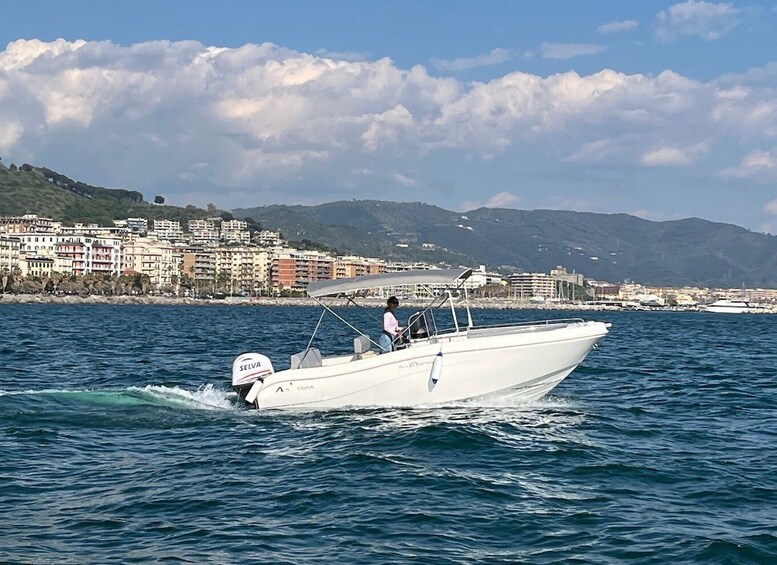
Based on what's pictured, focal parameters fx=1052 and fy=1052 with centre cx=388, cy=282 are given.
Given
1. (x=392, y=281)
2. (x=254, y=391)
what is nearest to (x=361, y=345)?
(x=392, y=281)

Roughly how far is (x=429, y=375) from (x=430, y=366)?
16 cm

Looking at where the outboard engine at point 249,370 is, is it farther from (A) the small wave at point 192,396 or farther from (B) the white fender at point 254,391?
(A) the small wave at point 192,396

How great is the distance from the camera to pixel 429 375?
17.9 metres

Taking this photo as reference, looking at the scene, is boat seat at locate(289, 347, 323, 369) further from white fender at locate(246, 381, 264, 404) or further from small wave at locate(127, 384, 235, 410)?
small wave at locate(127, 384, 235, 410)

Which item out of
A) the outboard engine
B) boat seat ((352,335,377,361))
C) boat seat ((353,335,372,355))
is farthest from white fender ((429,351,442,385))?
the outboard engine

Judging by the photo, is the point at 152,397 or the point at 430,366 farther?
the point at 152,397

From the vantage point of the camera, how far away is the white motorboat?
709 inches

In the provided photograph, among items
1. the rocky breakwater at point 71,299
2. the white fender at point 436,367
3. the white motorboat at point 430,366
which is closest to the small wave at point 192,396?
the white motorboat at point 430,366

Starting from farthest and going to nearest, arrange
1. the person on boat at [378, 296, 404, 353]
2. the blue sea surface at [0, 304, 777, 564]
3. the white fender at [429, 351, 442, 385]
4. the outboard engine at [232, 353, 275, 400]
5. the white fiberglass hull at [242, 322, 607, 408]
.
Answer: the outboard engine at [232, 353, 275, 400] → the person on boat at [378, 296, 404, 353] → the white fiberglass hull at [242, 322, 607, 408] → the white fender at [429, 351, 442, 385] → the blue sea surface at [0, 304, 777, 564]

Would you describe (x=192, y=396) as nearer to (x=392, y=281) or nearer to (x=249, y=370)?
(x=249, y=370)

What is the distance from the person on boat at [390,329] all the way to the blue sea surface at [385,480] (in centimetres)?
149

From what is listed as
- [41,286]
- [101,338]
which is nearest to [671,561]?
[101,338]

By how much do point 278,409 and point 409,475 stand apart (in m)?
5.42

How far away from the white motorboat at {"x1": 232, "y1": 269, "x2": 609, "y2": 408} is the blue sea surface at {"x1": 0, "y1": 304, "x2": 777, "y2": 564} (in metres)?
0.37
